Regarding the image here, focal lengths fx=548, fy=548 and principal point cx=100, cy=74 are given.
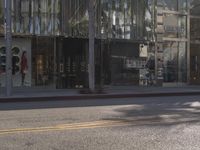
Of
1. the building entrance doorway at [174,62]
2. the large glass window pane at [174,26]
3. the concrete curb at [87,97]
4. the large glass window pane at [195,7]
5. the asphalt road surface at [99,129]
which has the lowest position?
the concrete curb at [87,97]

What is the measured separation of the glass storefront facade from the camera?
29484 millimetres

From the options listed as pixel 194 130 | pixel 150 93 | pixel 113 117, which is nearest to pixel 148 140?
pixel 194 130

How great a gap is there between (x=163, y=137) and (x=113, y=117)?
12.7ft

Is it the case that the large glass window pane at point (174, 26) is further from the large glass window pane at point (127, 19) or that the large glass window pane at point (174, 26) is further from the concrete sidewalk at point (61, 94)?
the concrete sidewalk at point (61, 94)

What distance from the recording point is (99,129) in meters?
12.6

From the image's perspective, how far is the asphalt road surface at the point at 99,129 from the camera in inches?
413

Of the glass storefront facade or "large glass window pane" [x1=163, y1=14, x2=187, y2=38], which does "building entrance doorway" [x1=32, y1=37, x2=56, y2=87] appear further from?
"large glass window pane" [x1=163, y1=14, x2=187, y2=38]

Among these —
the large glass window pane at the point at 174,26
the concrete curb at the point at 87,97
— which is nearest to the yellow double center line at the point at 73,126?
the concrete curb at the point at 87,97

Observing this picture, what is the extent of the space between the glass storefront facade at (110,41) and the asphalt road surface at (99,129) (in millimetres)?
12840

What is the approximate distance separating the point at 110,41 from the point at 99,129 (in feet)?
66.6

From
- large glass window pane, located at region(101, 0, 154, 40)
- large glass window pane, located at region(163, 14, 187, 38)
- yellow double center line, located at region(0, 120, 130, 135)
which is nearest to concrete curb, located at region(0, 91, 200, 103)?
large glass window pane, located at region(101, 0, 154, 40)

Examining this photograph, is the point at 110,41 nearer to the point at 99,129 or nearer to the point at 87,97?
the point at 87,97

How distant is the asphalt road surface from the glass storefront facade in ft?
42.1

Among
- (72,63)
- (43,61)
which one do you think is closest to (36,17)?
(43,61)
